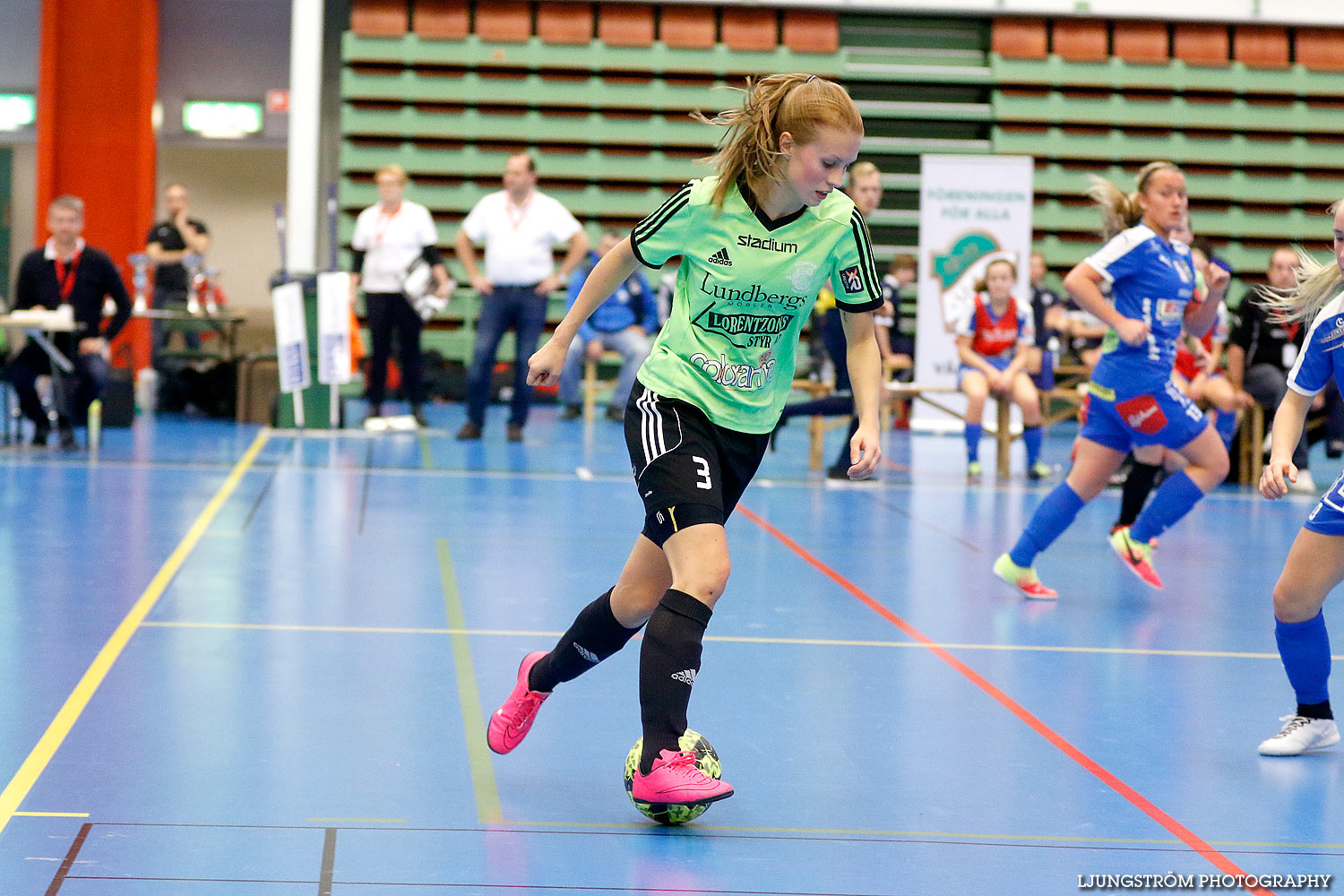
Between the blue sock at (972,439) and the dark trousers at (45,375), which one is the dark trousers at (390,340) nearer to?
the dark trousers at (45,375)

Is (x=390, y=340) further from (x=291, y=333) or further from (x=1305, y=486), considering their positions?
(x=1305, y=486)

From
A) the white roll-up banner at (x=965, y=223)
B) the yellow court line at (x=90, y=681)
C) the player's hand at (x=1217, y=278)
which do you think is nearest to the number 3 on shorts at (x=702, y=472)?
the yellow court line at (x=90, y=681)

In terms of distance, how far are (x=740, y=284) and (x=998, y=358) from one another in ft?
25.6

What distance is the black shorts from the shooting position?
2.99 meters

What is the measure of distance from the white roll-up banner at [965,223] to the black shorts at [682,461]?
34.4 ft

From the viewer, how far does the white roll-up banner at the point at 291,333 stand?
10.8 meters

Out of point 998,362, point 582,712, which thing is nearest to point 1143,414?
point 582,712

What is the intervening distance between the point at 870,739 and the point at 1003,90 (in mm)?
13637

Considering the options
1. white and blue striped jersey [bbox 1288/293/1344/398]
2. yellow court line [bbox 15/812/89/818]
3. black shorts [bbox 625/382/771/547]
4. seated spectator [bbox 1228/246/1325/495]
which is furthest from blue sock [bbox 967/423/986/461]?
yellow court line [bbox 15/812/89/818]

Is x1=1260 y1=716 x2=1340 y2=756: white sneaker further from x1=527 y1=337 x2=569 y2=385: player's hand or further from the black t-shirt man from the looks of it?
the black t-shirt man

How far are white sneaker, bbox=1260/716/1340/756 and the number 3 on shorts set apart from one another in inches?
62.8

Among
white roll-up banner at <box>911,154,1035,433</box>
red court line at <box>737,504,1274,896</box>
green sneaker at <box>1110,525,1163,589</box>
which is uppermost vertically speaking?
white roll-up banner at <box>911,154,1035,433</box>

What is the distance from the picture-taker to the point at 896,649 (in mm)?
4684

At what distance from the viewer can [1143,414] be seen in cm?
561
